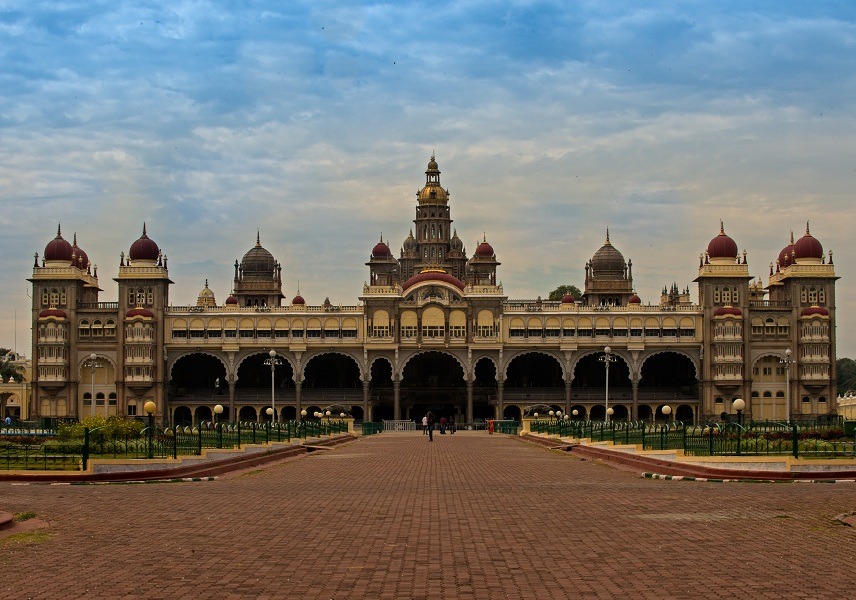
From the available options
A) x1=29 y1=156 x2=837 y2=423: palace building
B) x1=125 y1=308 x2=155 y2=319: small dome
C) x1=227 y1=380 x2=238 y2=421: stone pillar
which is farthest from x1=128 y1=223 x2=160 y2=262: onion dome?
x1=227 y1=380 x2=238 y2=421: stone pillar

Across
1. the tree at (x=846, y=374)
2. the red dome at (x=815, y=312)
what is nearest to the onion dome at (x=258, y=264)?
the red dome at (x=815, y=312)

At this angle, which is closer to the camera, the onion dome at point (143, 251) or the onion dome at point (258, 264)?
the onion dome at point (143, 251)

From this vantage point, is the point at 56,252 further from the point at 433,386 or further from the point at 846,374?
the point at 846,374

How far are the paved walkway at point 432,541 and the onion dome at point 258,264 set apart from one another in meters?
101

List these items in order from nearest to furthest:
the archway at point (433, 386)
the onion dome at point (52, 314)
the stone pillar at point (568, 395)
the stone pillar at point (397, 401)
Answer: the stone pillar at point (397, 401), the stone pillar at point (568, 395), the onion dome at point (52, 314), the archway at point (433, 386)

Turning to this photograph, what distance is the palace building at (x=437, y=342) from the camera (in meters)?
101

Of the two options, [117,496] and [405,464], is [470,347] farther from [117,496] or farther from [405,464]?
[117,496]

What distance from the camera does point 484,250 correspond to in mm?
131875

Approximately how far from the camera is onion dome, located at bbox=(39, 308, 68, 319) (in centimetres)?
10194

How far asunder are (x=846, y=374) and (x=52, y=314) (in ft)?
388

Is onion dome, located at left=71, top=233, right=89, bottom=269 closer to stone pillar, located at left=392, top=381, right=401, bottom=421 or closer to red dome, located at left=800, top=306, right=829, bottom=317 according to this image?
stone pillar, located at left=392, top=381, right=401, bottom=421

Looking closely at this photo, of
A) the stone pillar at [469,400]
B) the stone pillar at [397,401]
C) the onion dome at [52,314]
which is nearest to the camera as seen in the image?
the stone pillar at [469,400]

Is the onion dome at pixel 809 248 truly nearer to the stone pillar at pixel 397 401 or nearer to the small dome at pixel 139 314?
the stone pillar at pixel 397 401

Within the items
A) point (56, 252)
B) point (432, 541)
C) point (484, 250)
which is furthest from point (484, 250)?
point (432, 541)
